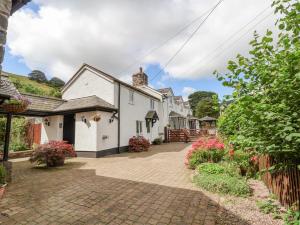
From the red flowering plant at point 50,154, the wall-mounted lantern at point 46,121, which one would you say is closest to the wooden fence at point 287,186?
the red flowering plant at point 50,154

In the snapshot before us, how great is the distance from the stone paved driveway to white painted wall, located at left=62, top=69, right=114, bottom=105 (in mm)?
8352

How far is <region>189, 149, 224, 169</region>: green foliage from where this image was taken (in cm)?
823

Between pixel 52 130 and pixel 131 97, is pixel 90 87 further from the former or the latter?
pixel 52 130

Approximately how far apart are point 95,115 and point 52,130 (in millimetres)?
4689

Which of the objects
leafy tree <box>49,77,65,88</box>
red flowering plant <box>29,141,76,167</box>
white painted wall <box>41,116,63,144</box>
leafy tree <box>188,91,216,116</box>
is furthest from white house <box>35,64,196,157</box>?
leafy tree <box>188,91,216,116</box>

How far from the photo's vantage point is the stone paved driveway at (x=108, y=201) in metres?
3.83

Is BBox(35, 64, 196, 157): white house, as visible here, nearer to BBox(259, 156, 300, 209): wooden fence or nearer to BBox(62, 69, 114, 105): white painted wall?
BBox(62, 69, 114, 105): white painted wall

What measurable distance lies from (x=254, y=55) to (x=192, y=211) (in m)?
3.54

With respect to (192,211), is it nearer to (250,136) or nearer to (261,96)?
(250,136)

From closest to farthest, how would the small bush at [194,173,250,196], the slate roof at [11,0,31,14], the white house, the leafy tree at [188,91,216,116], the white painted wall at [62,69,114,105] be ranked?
the slate roof at [11,0,31,14]
the small bush at [194,173,250,196]
the white house
the white painted wall at [62,69,114,105]
the leafy tree at [188,91,216,116]

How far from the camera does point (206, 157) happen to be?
27.5 ft

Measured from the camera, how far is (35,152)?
897cm

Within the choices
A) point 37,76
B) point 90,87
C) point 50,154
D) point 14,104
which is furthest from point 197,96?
point 14,104

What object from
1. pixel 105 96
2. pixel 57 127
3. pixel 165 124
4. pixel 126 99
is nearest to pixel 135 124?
pixel 126 99
